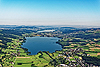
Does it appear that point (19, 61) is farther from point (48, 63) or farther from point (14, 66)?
point (48, 63)

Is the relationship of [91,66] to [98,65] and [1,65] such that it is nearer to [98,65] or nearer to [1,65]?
[98,65]

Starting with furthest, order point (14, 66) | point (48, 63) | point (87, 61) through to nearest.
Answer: point (87, 61)
point (48, 63)
point (14, 66)

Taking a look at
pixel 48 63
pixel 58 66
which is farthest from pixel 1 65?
pixel 58 66

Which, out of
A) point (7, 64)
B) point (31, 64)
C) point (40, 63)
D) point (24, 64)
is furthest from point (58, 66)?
point (7, 64)

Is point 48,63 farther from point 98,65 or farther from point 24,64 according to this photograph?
point 98,65

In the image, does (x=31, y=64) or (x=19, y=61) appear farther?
(x=19, y=61)

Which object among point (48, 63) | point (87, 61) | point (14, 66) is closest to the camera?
point (14, 66)

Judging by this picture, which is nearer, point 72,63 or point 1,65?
point 1,65

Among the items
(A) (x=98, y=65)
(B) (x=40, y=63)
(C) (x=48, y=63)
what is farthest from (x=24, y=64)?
(A) (x=98, y=65)
